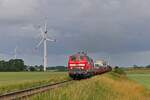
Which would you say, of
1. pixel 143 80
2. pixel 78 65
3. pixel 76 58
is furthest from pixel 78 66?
pixel 143 80

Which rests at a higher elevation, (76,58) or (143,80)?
(76,58)

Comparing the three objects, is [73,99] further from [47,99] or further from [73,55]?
[73,55]

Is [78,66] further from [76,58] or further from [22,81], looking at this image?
[22,81]

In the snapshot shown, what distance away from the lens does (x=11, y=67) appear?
462ft

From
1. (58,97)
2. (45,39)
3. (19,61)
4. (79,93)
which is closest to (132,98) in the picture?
(79,93)

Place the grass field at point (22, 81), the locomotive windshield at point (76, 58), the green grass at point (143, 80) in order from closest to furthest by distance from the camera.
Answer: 1. the grass field at point (22, 81)
2. the locomotive windshield at point (76, 58)
3. the green grass at point (143, 80)

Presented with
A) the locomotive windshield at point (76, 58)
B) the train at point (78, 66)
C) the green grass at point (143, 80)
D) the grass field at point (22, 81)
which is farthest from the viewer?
the green grass at point (143, 80)

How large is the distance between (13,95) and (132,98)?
12884 millimetres

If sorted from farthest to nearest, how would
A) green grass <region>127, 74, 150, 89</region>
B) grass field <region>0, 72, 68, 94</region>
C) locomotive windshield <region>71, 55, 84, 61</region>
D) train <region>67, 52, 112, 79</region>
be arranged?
green grass <region>127, 74, 150, 89</region>, locomotive windshield <region>71, 55, 84, 61</region>, train <region>67, 52, 112, 79</region>, grass field <region>0, 72, 68, 94</region>

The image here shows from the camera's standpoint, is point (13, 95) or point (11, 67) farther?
point (11, 67)

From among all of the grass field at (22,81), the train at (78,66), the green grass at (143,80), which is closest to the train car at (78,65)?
the train at (78,66)

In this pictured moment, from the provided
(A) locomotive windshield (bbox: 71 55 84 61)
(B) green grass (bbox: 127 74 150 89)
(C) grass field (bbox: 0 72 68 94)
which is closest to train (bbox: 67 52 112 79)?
(A) locomotive windshield (bbox: 71 55 84 61)

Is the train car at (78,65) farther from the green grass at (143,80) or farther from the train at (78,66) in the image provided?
the green grass at (143,80)

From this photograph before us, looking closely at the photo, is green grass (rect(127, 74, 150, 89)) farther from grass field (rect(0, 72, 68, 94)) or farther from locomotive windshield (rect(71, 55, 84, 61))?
grass field (rect(0, 72, 68, 94))
